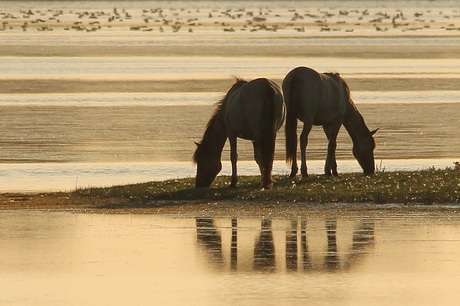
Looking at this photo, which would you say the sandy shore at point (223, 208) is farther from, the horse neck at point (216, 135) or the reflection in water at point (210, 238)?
the horse neck at point (216, 135)

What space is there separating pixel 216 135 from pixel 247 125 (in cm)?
89

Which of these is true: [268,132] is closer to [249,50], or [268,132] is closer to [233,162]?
[233,162]

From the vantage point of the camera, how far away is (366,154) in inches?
878

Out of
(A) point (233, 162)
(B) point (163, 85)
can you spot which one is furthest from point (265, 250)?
(B) point (163, 85)

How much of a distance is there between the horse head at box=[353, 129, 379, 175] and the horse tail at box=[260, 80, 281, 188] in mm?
2776

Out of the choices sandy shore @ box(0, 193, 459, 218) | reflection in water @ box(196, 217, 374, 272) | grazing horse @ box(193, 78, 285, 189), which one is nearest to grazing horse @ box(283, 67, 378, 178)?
grazing horse @ box(193, 78, 285, 189)

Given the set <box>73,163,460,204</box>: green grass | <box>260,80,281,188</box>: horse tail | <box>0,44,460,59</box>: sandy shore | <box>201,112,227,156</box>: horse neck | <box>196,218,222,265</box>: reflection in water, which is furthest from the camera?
<box>0,44,460,59</box>: sandy shore

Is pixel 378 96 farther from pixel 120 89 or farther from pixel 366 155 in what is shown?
pixel 366 155

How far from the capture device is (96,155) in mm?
26891

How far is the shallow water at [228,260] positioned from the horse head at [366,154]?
173 inches

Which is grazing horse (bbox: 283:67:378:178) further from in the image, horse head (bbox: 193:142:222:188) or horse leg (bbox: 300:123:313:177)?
horse head (bbox: 193:142:222:188)

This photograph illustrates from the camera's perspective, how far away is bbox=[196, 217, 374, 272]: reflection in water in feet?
46.4

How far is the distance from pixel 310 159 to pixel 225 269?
39.4 ft

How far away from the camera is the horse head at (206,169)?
67.3ft
